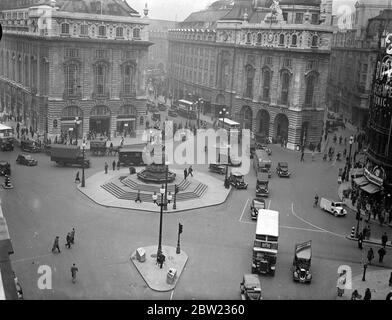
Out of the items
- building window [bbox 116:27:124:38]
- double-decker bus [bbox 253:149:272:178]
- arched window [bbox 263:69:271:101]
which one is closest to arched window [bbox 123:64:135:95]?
building window [bbox 116:27:124:38]

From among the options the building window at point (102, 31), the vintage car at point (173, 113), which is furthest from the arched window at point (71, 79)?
the vintage car at point (173, 113)

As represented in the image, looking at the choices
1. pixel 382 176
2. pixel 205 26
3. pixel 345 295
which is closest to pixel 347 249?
pixel 345 295

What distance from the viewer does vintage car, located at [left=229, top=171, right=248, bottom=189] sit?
52.1 m

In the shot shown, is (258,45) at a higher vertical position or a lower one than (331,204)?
higher

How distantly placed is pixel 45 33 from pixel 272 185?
37.3m

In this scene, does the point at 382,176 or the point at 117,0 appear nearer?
the point at 382,176

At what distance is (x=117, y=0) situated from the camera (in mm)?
Answer: 77062

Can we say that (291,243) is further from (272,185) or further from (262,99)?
(262,99)

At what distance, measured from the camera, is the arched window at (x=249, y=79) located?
8231cm

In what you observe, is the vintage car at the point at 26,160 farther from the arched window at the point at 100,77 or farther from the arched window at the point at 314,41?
the arched window at the point at 314,41

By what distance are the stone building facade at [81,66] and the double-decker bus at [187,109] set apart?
18.7 metres

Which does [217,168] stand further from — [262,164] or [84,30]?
[84,30]
